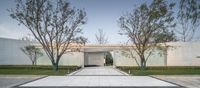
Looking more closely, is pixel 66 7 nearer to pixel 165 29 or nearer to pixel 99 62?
pixel 165 29

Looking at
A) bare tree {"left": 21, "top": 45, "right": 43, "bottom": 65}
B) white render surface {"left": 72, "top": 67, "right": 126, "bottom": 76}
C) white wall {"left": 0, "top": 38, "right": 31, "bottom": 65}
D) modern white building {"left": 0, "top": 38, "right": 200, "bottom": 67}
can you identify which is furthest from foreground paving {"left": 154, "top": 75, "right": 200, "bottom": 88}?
white wall {"left": 0, "top": 38, "right": 31, "bottom": 65}

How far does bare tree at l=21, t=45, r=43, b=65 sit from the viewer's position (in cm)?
5181

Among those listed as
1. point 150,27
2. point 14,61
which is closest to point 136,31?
point 150,27

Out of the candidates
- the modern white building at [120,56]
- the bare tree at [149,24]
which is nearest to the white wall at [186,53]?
the modern white building at [120,56]

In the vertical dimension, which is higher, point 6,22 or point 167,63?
point 6,22

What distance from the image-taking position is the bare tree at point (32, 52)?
170 ft

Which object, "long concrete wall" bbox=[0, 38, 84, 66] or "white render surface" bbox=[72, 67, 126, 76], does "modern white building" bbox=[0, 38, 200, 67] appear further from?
"white render surface" bbox=[72, 67, 126, 76]

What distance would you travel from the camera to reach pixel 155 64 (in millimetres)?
52562

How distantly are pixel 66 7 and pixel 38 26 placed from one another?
151 inches

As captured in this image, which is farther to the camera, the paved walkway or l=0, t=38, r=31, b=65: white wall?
l=0, t=38, r=31, b=65: white wall

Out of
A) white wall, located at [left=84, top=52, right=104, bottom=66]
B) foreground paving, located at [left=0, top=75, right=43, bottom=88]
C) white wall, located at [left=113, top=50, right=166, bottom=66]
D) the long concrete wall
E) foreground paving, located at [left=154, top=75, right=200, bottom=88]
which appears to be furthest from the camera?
white wall, located at [left=84, top=52, right=104, bottom=66]

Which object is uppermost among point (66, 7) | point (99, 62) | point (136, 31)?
point (66, 7)

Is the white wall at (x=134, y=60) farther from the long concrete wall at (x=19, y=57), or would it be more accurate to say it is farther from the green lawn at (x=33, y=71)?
the green lawn at (x=33, y=71)

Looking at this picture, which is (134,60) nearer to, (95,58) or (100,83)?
A: (95,58)
